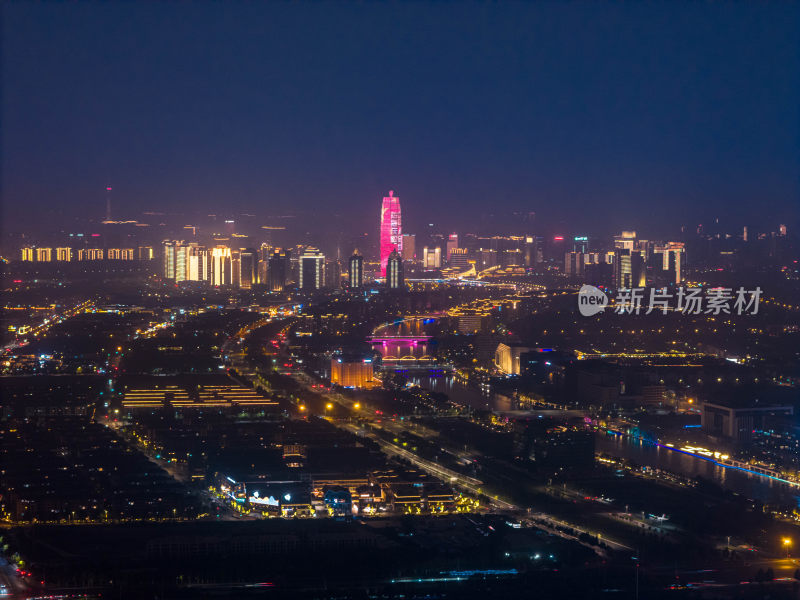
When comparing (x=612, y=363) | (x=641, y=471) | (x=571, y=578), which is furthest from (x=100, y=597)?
(x=612, y=363)

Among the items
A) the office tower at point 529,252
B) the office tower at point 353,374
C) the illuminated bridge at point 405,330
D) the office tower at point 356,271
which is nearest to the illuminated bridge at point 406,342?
the illuminated bridge at point 405,330

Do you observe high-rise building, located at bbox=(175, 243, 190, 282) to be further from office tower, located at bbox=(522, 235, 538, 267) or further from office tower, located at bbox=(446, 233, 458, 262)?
office tower, located at bbox=(522, 235, 538, 267)

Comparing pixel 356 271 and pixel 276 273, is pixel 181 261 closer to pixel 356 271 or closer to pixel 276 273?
pixel 276 273

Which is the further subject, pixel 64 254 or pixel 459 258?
pixel 459 258

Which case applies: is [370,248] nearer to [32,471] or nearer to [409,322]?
[409,322]

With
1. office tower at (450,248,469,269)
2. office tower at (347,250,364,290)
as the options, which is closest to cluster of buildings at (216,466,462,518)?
office tower at (347,250,364,290)

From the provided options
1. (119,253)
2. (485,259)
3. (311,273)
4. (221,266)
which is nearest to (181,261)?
(221,266)
